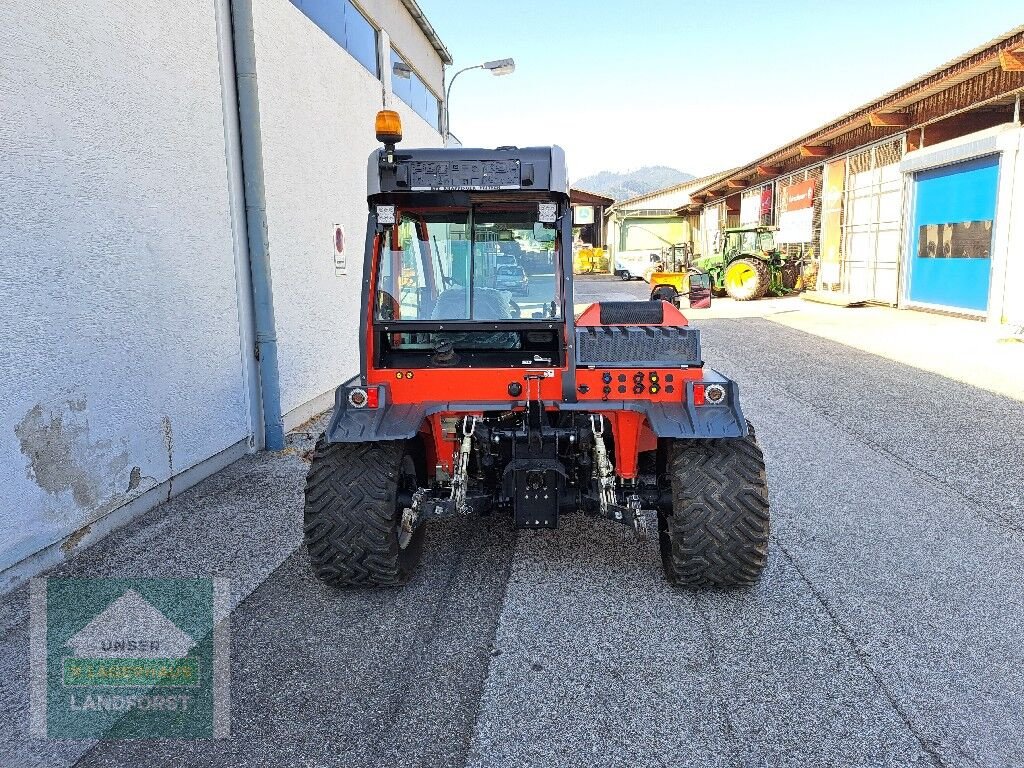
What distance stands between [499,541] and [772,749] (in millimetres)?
2341

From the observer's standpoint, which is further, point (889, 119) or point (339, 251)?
point (889, 119)

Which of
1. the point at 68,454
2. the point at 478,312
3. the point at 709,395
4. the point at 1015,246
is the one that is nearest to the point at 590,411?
the point at 709,395

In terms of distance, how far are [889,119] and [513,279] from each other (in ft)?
57.4

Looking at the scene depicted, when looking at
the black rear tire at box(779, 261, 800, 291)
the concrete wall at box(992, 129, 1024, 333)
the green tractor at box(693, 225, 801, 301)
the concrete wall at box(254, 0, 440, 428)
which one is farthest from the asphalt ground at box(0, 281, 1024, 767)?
the black rear tire at box(779, 261, 800, 291)

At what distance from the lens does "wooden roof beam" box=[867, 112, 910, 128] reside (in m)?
18.2

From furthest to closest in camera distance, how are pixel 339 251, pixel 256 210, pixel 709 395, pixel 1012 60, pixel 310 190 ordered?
pixel 1012 60 < pixel 339 251 < pixel 310 190 < pixel 256 210 < pixel 709 395

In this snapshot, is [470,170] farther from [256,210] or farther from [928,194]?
[928,194]

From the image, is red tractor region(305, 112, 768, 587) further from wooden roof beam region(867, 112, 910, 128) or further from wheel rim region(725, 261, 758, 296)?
wheel rim region(725, 261, 758, 296)

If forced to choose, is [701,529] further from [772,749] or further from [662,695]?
[772,749]

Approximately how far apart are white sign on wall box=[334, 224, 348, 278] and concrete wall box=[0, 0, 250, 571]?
280cm

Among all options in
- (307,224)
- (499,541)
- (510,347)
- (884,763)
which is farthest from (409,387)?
(307,224)

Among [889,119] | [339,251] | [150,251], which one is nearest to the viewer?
[150,251]

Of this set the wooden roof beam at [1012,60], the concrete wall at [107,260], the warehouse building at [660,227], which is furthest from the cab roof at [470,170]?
the warehouse building at [660,227]

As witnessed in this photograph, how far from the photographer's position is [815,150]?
23.4 m
